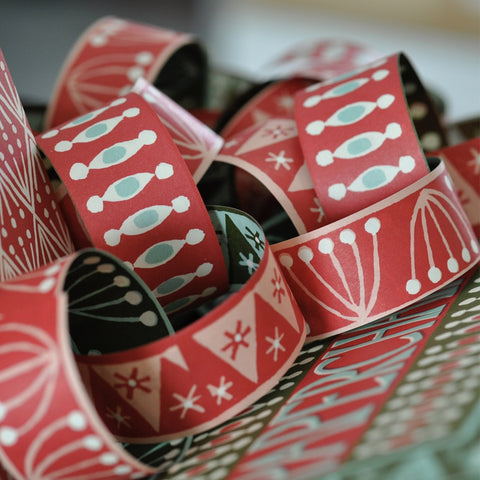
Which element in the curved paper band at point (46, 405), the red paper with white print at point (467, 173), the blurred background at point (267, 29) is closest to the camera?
the curved paper band at point (46, 405)

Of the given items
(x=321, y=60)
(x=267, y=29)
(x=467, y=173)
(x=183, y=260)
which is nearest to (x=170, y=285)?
(x=183, y=260)

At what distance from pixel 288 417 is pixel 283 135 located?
24 centimetres

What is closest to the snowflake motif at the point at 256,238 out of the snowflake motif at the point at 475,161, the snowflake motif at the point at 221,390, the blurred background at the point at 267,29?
the snowflake motif at the point at 221,390

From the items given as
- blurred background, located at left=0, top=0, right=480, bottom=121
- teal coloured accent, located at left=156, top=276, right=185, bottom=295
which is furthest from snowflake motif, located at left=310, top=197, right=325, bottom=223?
blurred background, located at left=0, top=0, right=480, bottom=121

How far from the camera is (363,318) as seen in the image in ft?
1.49

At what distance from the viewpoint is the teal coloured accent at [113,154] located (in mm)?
458

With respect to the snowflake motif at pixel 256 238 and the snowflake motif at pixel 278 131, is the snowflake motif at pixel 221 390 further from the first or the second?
the snowflake motif at pixel 278 131

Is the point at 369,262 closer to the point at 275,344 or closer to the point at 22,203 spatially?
the point at 275,344

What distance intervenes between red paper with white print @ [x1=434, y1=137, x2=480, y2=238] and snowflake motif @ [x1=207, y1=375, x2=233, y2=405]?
0.92 feet

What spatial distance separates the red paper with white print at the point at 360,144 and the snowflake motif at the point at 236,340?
134 mm

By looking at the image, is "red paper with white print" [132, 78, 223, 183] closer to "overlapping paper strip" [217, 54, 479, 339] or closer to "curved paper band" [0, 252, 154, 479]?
"overlapping paper strip" [217, 54, 479, 339]

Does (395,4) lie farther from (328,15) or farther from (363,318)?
(363,318)

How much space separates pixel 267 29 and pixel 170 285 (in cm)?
173

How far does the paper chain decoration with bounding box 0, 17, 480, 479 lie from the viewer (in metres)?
0.34
